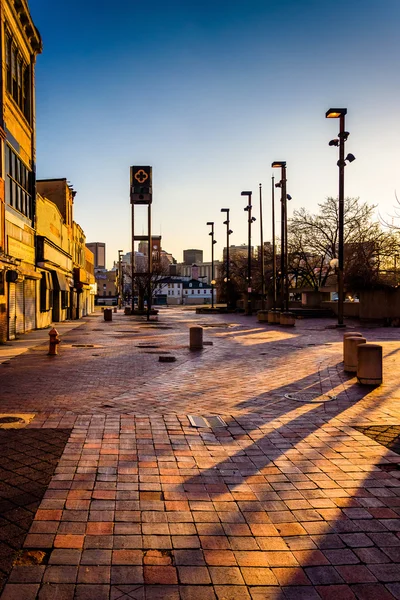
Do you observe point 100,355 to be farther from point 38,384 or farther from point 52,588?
point 52,588

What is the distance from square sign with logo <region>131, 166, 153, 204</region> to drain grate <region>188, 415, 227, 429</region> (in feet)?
115

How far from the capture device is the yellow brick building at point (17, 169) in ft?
59.0

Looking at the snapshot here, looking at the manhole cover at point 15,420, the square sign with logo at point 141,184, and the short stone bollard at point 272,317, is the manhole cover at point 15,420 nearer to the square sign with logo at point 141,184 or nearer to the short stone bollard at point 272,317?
the short stone bollard at point 272,317

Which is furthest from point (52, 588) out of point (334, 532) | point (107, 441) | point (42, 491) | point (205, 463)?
point (107, 441)

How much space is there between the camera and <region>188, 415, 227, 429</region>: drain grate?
678 cm

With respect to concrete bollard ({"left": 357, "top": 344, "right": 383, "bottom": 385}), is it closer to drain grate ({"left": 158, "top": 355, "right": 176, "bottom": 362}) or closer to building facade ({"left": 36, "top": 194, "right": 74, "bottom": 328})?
drain grate ({"left": 158, "top": 355, "right": 176, "bottom": 362})

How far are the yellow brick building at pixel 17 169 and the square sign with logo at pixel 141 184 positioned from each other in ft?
55.3

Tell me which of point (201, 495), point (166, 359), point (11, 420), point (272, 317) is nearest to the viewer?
point (201, 495)

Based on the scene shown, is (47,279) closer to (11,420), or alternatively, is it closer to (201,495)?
(11,420)

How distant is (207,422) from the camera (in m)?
6.94

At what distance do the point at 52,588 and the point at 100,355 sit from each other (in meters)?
12.1

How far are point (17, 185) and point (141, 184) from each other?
2099 centimetres

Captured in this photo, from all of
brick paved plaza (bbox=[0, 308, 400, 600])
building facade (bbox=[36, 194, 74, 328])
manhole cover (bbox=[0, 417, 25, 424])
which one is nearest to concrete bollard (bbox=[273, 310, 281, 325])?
building facade (bbox=[36, 194, 74, 328])

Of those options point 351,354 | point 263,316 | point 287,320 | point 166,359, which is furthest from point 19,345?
point 263,316
